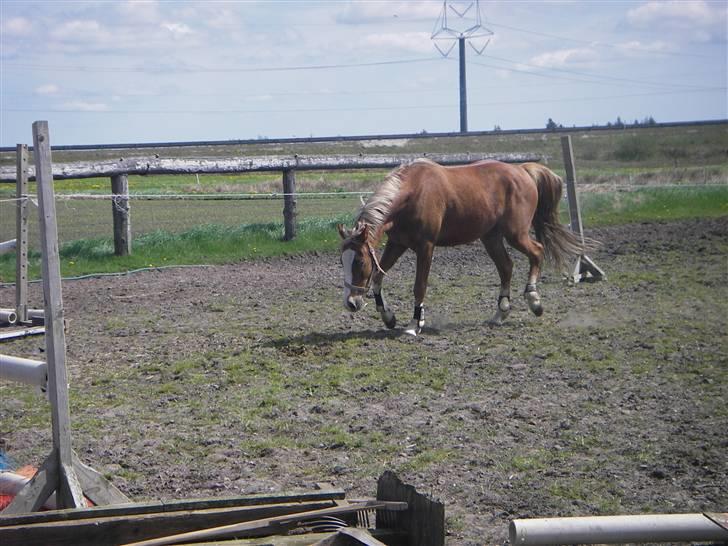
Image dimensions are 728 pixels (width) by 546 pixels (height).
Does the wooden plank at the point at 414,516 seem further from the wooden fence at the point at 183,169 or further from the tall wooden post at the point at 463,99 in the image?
the tall wooden post at the point at 463,99

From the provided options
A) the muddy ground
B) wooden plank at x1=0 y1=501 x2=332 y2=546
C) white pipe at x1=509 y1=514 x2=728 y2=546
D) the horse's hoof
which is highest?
white pipe at x1=509 y1=514 x2=728 y2=546

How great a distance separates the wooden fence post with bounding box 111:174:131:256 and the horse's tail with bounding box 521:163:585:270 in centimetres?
592

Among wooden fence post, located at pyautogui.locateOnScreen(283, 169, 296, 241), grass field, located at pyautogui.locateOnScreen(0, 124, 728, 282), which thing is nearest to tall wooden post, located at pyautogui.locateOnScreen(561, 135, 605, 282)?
grass field, located at pyautogui.locateOnScreen(0, 124, 728, 282)

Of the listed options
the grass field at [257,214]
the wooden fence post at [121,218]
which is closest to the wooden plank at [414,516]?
the grass field at [257,214]

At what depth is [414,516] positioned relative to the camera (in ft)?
10.2

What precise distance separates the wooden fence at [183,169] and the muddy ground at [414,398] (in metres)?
2.16

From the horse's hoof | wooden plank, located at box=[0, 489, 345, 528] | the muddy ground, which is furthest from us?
the horse's hoof

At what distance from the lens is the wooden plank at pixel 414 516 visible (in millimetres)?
2990

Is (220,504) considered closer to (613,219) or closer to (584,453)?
(584,453)

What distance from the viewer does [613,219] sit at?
17172 mm

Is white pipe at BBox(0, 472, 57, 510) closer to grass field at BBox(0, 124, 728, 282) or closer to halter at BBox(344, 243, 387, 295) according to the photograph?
halter at BBox(344, 243, 387, 295)

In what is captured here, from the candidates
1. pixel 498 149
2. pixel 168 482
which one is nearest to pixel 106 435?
pixel 168 482

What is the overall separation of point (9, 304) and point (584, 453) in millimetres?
7224

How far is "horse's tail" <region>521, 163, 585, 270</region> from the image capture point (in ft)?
32.4
